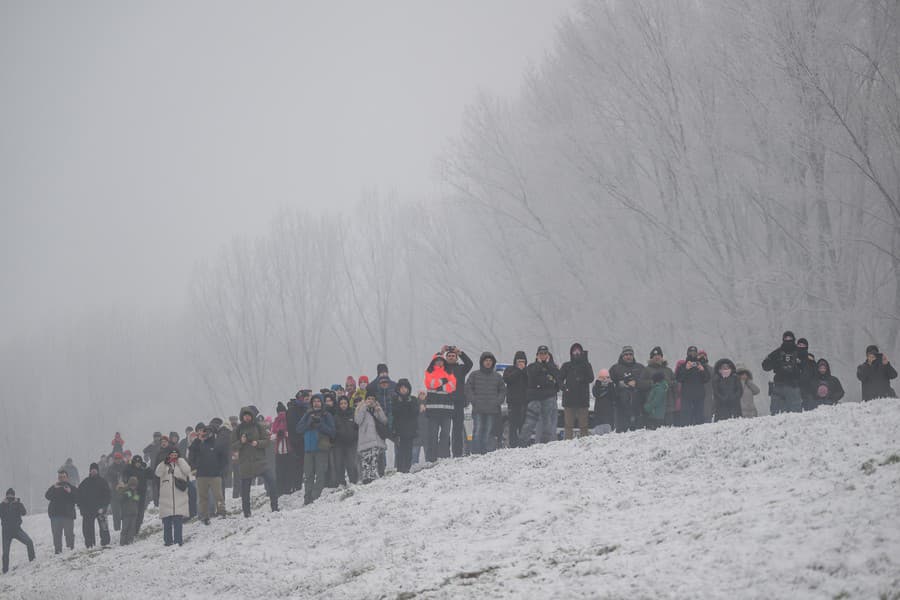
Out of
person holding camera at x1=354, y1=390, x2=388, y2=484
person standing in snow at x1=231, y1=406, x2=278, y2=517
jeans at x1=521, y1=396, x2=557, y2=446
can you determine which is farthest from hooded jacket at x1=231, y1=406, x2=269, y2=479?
jeans at x1=521, y1=396, x2=557, y2=446

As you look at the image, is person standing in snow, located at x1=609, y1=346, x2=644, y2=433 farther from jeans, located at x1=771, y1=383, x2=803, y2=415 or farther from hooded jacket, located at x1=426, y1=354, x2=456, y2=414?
hooded jacket, located at x1=426, y1=354, x2=456, y2=414

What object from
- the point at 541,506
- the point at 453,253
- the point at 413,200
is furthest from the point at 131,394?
the point at 541,506

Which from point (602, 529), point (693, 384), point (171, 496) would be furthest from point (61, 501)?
point (602, 529)

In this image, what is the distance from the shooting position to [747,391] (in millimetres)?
15766

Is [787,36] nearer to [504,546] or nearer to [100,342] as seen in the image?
[504,546]

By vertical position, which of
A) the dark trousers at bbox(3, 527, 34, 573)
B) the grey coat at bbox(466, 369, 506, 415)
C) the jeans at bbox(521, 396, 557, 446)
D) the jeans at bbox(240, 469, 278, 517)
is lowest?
the dark trousers at bbox(3, 527, 34, 573)

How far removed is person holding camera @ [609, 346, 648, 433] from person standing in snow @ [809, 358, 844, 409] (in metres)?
2.91

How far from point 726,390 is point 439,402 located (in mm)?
5033

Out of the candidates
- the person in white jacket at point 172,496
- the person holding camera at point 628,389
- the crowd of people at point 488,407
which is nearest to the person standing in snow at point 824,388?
the crowd of people at point 488,407

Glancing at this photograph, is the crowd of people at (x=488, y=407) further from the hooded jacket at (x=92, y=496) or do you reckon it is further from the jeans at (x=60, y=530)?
the jeans at (x=60, y=530)

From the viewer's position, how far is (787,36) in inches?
773

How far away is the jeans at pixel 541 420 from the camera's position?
14055mm

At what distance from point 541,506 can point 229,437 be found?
988cm

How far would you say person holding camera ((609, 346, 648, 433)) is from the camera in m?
14.4
